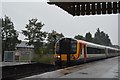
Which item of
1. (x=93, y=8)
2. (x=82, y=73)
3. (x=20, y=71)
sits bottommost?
(x=20, y=71)

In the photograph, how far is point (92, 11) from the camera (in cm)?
2250

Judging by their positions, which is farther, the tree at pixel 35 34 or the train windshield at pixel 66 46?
the tree at pixel 35 34

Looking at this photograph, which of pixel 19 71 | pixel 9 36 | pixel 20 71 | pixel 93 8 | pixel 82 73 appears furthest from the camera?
pixel 9 36

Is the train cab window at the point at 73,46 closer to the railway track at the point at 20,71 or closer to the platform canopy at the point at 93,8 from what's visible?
the railway track at the point at 20,71

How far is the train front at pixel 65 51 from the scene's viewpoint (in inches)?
1002

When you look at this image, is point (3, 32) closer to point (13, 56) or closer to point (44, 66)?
point (13, 56)

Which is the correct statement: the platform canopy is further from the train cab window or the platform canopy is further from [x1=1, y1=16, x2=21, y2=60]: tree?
[x1=1, y1=16, x2=21, y2=60]: tree

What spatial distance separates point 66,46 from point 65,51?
561mm

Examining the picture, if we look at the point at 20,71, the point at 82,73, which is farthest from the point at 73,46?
the point at 82,73

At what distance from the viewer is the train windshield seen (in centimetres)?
2567

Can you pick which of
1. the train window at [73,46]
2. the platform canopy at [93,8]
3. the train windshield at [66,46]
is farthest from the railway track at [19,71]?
the platform canopy at [93,8]

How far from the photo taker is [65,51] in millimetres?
25578

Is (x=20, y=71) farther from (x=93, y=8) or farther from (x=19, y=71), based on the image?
(x=93, y=8)

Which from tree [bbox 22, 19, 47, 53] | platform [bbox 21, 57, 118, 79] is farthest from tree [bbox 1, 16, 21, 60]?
platform [bbox 21, 57, 118, 79]
